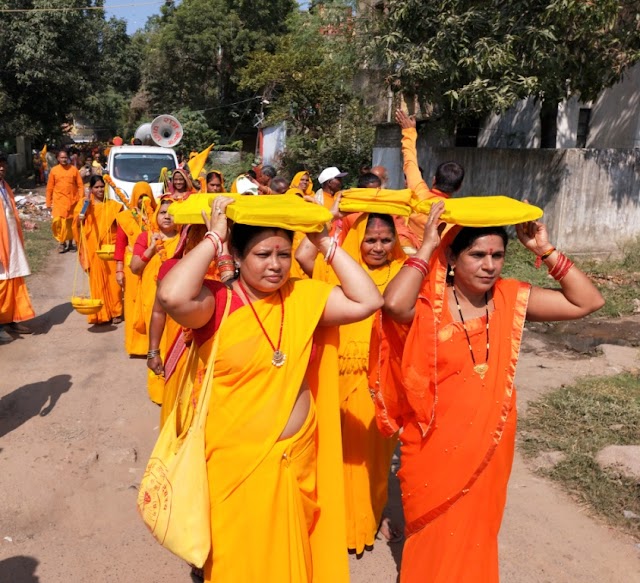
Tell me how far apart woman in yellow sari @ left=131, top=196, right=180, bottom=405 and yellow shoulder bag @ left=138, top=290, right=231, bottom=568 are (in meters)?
2.42

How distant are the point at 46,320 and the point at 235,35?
75.6ft

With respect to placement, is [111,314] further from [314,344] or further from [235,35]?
[235,35]

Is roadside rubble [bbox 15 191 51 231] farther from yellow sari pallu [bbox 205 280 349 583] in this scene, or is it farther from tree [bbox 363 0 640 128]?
yellow sari pallu [bbox 205 280 349 583]

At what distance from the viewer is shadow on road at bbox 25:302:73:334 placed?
8.41 metres

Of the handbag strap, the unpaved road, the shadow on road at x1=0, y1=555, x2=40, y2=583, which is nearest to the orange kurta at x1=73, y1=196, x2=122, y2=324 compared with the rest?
the unpaved road

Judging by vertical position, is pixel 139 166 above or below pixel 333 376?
above

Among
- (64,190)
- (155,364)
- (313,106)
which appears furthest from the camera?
(313,106)

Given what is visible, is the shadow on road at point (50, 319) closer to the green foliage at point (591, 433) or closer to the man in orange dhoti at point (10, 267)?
the man in orange dhoti at point (10, 267)

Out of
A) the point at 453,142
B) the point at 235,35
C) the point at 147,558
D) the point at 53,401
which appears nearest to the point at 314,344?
the point at 147,558

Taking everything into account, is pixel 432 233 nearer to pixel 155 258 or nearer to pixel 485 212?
pixel 485 212

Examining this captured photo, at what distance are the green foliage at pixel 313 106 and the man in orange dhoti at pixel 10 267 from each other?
41.4 ft

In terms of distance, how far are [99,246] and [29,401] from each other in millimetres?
3172

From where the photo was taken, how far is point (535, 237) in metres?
2.83

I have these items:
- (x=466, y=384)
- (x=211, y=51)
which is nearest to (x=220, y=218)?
(x=466, y=384)
